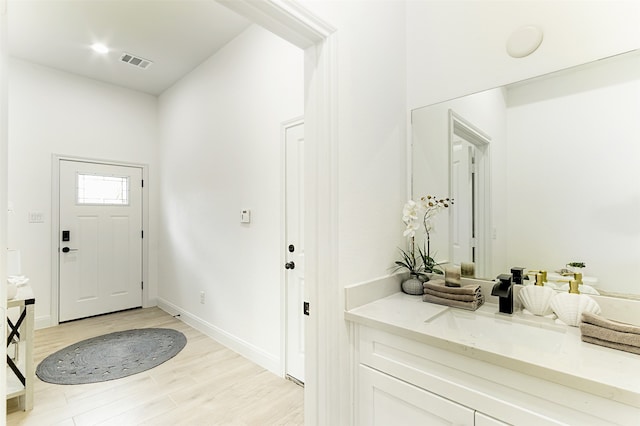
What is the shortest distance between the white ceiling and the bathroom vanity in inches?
110

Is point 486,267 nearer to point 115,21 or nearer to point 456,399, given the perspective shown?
point 456,399

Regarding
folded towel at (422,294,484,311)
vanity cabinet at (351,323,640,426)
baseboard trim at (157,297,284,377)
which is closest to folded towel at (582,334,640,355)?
vanity cabinet at (351,323,640,426)

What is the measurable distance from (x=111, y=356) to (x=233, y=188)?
6.44 ft

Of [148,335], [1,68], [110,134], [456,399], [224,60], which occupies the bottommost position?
[148,335]

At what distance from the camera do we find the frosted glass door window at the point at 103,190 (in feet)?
13.2

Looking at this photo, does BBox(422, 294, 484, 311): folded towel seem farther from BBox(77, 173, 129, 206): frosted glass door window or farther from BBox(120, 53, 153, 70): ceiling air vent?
BBox(77, 173, 129, 206): frosted glass door window

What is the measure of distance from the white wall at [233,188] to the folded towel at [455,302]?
1350 mm

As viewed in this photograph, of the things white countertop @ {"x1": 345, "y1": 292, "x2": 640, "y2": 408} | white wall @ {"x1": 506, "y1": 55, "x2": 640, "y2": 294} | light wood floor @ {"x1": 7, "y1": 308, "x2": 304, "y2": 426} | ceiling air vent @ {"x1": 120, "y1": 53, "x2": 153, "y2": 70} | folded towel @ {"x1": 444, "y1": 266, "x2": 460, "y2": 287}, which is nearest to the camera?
white countertop @ {"x1": 345, "y1": 292, "x2": 640, "y2": 408}

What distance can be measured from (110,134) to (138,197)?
3.03 feet

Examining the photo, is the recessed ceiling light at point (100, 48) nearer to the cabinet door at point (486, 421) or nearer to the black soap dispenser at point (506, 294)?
the black soap dispenser at point (506, 294)

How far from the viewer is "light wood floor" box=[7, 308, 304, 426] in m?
2.03

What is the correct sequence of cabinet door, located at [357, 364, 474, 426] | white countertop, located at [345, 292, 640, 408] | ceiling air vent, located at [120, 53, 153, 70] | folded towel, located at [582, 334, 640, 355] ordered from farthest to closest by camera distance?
ceiling air vent, located at [120, 53, 153, 70], cabinet door, located at [357, 364, 474, 426], folded towel, located at [582, 334, 640, 355], white countertop, located at [345, 292, 640, 408]

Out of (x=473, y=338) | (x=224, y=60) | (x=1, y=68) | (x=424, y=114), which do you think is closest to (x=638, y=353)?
(x=473, y=338)

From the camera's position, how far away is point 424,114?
172cm
